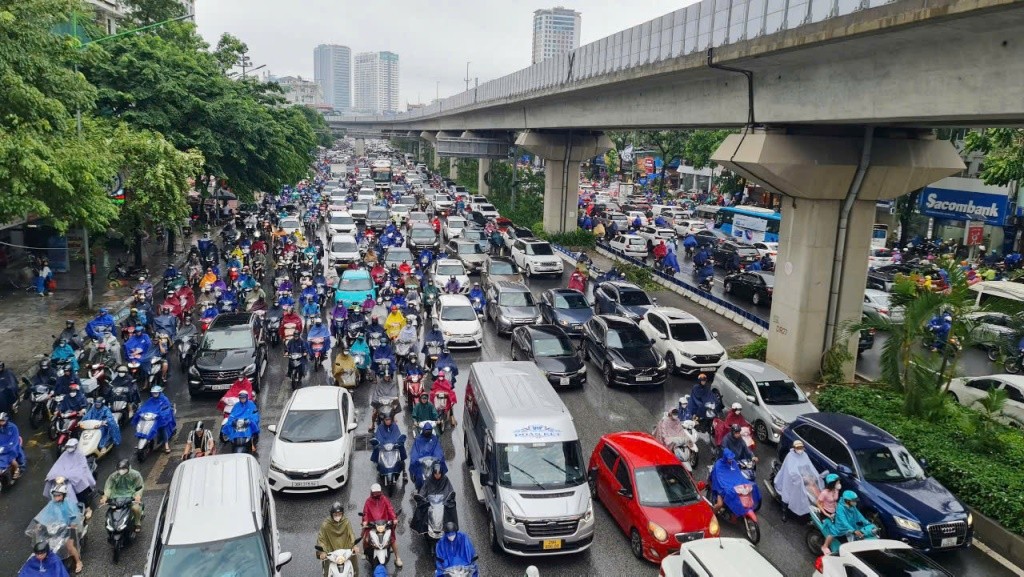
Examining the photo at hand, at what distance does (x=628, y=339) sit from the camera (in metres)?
19.7

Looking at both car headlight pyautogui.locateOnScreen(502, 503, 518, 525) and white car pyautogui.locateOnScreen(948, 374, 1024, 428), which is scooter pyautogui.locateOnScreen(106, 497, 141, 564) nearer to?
car headlight pyautogui.locateOnScreen(502, 503, 518, 525)

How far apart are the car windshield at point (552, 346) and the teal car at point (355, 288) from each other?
729cm

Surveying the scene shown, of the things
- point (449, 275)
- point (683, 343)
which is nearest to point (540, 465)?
point (683, 343)

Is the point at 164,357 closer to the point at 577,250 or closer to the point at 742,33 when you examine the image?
the point at 742,33

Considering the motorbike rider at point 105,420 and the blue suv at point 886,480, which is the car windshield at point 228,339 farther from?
the blue suv at point 886,480

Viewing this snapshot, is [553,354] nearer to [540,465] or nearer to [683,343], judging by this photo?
[683,343]

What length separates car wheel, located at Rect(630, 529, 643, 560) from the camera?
34.8ft

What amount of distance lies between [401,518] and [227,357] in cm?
754

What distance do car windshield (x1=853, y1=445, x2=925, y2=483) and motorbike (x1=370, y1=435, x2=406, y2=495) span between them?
297 inches

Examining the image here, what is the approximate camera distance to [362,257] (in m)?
31.7

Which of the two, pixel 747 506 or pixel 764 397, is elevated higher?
pixel 764 397

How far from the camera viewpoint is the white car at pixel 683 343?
65.0 ft

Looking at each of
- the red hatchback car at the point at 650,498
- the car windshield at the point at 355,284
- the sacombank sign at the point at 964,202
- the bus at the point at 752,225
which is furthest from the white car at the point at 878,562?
the sacombank sign at the point at 964,202

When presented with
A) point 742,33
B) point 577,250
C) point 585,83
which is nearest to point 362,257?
point 585,83
